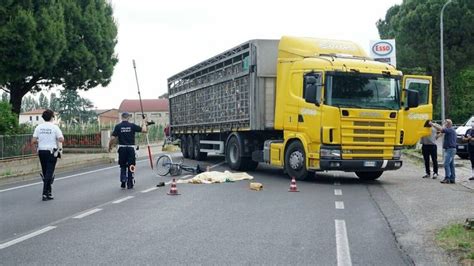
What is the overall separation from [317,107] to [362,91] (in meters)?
1.17

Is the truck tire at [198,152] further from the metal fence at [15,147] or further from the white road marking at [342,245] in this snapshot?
the white road marking at [342,245]

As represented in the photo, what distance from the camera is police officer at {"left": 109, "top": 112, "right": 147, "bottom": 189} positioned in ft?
45.0

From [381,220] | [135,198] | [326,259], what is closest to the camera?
[326,259]

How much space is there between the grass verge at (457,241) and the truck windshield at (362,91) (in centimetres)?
617

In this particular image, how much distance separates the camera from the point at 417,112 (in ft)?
50.3

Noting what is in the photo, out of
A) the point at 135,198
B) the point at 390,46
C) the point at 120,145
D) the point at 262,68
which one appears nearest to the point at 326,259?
the point at 135,198

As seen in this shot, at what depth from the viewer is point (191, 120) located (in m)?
23.4

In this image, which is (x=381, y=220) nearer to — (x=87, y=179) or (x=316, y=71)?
(x=316, y=71)

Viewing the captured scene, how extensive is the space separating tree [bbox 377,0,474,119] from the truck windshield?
32.2 meters

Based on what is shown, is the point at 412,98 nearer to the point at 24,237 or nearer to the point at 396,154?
the point at 396,154

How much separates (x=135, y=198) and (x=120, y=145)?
228 centimetres

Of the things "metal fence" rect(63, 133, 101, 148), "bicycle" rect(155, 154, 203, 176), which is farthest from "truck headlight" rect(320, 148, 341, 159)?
"metal fence" rect(63, 133, 101, 148)

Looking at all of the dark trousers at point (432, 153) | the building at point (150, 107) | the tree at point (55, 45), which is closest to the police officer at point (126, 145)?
the dark trousers at point (432, 153)

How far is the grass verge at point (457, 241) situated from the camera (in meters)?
6.52
